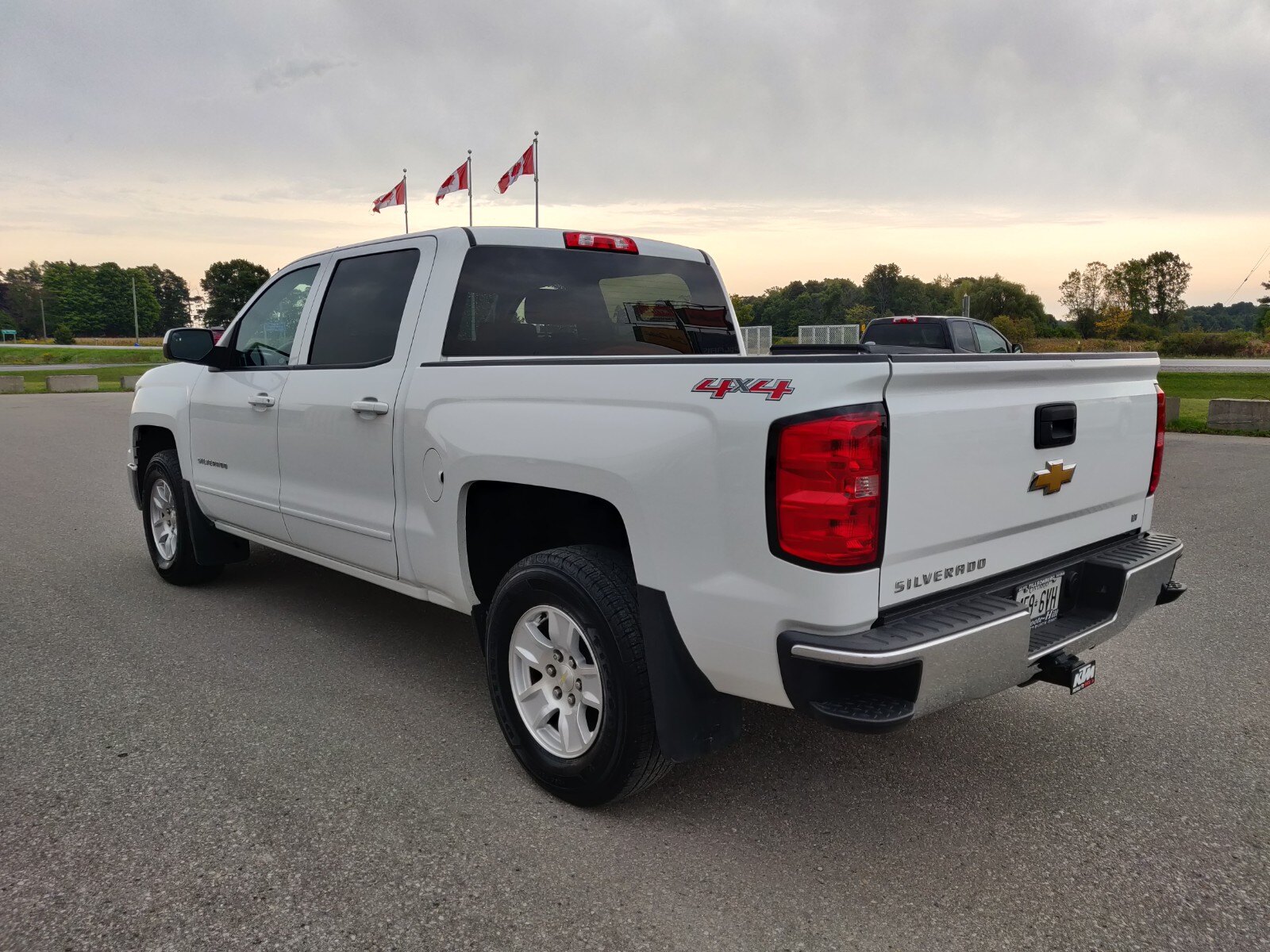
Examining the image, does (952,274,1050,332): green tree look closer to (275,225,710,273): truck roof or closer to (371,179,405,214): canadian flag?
(371,179,405,214): canadian flag

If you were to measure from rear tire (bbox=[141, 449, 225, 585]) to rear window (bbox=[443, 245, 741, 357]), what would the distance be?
9.49 feet

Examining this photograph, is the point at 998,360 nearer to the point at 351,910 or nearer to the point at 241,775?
the point at 351,910

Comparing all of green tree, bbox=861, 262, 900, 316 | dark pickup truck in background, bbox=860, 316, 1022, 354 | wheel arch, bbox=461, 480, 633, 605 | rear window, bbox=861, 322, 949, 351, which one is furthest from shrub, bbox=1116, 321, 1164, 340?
wheel arch, bbox=461, 480, 633, 605

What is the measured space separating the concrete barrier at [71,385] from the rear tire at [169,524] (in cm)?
3049

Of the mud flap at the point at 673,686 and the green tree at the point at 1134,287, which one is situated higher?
the green tree at the point at 1134,287

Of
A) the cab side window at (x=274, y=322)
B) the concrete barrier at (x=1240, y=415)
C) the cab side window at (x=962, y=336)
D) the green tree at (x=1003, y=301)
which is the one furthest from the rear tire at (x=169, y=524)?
the green tree at (x=1003, y=301)

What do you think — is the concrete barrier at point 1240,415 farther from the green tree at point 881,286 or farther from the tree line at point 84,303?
the tree line at point 84,303

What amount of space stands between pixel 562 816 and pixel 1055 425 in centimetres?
204

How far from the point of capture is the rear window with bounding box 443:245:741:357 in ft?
12.8

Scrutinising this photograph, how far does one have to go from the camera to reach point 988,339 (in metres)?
17.0

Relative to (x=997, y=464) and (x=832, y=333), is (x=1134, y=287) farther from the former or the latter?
(x=997, y=464)

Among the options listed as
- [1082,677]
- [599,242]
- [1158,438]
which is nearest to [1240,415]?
[1158,438]

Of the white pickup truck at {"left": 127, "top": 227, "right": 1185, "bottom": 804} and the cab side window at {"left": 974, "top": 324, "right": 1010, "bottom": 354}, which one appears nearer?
the white pickup truck at {"left": 127, "top": 227, "right": 1185, "bottom": 804}

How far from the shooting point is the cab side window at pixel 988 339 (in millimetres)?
16453
